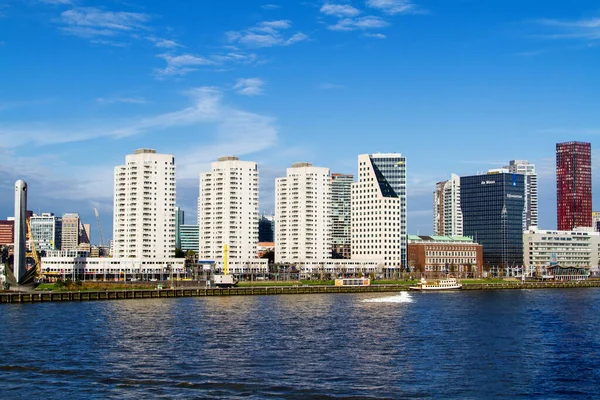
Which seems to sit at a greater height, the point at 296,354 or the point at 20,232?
the point at 20,232

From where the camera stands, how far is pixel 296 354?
8369 centimetres

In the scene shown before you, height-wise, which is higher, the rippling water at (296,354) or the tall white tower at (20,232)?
the tall white tower at (20,232)

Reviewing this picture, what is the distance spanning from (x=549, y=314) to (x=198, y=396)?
9385cm

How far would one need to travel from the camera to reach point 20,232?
618 feet

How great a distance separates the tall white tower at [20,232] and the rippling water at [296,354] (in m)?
44.5

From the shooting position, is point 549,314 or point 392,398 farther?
point 549,314

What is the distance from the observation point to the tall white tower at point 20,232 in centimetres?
18212

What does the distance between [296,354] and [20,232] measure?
124216 millimetres

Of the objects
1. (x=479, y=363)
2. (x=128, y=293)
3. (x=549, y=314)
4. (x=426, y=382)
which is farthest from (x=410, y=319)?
(x=128, y=293)

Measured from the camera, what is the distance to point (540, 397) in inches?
2509

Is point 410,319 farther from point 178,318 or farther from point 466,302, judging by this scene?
point 466,302

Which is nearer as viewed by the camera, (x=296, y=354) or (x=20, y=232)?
(x=296, y=354)

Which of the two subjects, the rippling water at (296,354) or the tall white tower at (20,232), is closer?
the rippling water at (296,354)

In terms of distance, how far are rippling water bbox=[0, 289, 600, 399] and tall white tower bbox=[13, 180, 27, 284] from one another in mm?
44498
